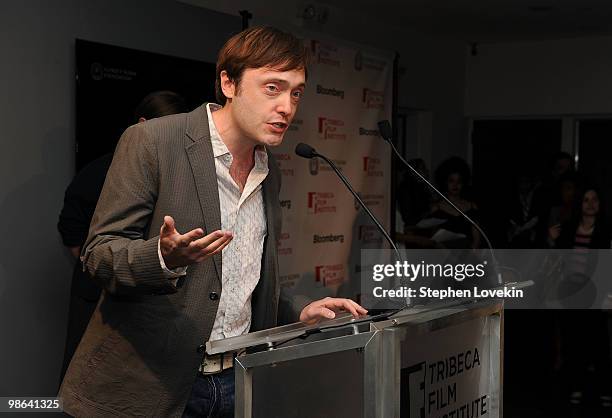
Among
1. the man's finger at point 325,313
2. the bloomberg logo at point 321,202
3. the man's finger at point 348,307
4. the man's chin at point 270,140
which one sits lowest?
the man's finger at point 325,313

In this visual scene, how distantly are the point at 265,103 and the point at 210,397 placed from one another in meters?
0.62

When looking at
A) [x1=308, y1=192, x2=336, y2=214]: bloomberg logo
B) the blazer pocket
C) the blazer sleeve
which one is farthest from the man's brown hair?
[x1=308, y1=192, x2=336, y2=214]: bloomberg logo

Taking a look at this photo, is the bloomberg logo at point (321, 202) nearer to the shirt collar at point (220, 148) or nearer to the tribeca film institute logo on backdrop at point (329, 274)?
the tribeca film institute logo on backdrop at point (329, 274)

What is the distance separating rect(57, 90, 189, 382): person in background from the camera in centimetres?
344

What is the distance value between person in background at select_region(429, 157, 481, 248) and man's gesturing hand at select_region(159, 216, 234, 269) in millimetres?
4680

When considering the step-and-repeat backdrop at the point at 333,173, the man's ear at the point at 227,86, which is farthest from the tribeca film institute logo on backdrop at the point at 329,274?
the man's ear at the point at 227,86

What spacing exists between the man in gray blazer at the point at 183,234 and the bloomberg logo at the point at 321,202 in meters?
3.28

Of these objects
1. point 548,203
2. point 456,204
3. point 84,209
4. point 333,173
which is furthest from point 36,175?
point 548,203

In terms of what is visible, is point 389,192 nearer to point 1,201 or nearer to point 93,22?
point 93,22

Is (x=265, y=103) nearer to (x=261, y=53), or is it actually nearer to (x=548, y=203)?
(x=261, y=53)

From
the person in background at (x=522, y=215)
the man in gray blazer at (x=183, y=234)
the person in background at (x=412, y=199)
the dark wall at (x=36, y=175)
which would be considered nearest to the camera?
the man in gray blazer at (x=183, y=234)

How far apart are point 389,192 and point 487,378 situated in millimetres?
3886

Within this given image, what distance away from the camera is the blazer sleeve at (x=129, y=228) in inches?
65.9

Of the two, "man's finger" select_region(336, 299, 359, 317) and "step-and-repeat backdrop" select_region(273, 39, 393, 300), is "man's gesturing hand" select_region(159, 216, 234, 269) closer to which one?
"man's finger" select_region(336, 299, 359, 317)
